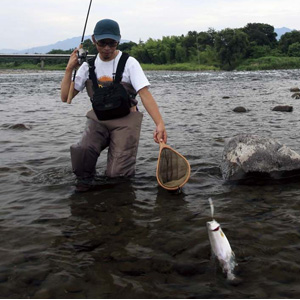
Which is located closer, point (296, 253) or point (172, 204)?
point (296, 253)

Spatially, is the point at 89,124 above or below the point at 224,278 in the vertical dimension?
above

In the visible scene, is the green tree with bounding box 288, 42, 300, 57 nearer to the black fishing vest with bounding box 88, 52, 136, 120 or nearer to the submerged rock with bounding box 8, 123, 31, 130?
the submerged rock with bounding box 8, 123, 31, 130

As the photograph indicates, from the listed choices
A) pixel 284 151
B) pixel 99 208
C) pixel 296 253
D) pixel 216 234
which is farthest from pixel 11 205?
pixel 284 151

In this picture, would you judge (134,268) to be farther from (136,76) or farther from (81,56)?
(81,56)

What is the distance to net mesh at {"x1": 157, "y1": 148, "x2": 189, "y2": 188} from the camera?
5191 mm

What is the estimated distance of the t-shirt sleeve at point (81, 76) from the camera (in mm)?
5336

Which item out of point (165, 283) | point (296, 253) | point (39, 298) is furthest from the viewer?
point (296, 253)

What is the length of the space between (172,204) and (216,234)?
1844mm

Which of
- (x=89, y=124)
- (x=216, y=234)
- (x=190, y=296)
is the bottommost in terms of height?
(x=190, y=296)

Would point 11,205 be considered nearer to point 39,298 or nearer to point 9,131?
point 39,298

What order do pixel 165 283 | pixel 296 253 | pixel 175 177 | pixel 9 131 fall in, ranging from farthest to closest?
1. pixel 9 131
2. pixel 175 177
3. pixel 296 253
4. pixel 165 283

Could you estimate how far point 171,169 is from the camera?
5.40 m

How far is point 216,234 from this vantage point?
285cm

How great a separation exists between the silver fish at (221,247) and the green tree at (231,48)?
314 ft
